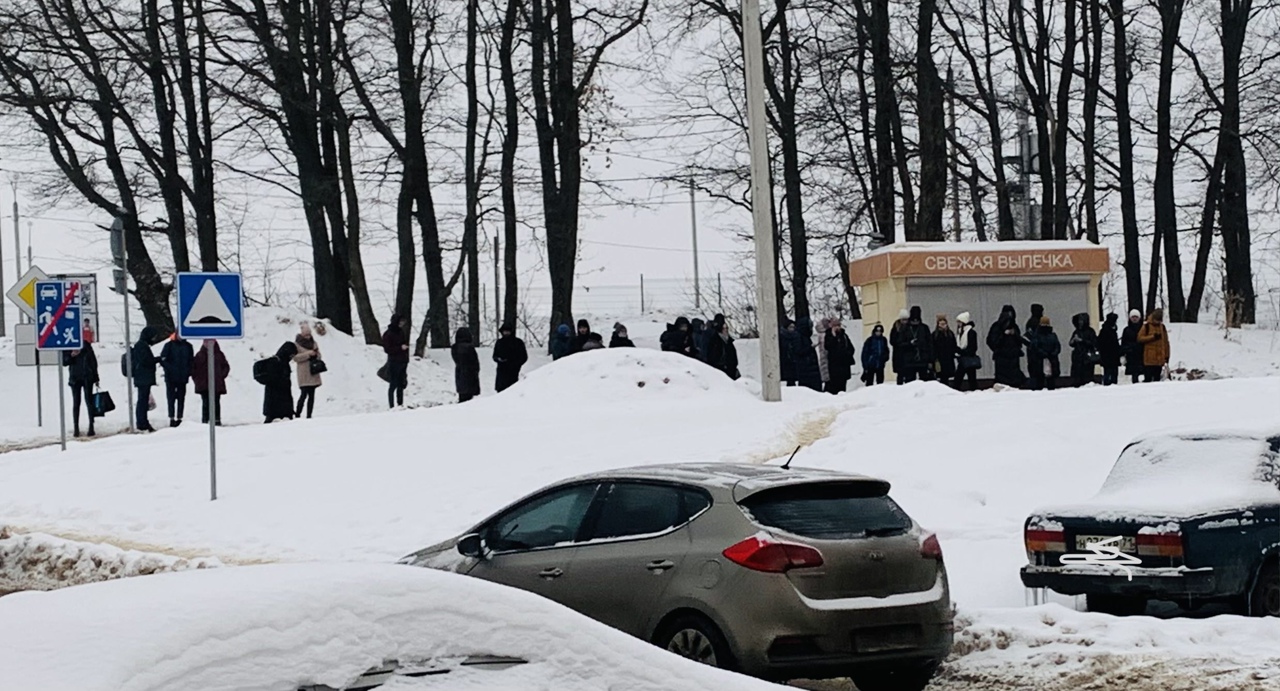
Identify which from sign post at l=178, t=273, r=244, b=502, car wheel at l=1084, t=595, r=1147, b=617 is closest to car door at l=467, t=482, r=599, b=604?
car wheel at l=1084, t=595, r=1147, b=617

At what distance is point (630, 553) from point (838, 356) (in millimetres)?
21224

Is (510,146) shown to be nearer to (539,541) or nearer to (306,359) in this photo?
(306,359)

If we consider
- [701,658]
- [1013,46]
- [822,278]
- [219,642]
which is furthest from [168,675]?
[822,278]

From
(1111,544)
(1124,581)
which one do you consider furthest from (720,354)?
(1124,581)

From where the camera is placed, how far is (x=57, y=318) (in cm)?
2436

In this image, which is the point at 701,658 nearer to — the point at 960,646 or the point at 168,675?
the point at 960,646

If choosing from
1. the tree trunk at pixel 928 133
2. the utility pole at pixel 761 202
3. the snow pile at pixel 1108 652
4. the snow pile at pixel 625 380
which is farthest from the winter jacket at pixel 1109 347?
the snow pile at pixel 1108 652

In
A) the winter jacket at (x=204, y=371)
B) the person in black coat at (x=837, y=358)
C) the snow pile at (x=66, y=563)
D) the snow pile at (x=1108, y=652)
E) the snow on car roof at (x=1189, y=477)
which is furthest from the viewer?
the person in black coat at (x=837, y=358)

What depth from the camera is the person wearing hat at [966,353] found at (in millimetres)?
29891

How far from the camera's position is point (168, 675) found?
4184mm

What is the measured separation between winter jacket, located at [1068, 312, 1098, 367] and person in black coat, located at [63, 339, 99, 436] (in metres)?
17.1

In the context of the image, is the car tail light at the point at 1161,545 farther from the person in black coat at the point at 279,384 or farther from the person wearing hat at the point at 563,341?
the person wearing hat at the point at 563,341

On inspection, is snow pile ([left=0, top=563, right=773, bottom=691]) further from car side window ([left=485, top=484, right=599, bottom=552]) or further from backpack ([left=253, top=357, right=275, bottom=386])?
backpack ([left=253, top=357, right=275, bottom=386])

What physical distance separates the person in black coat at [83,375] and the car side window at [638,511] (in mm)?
23050
